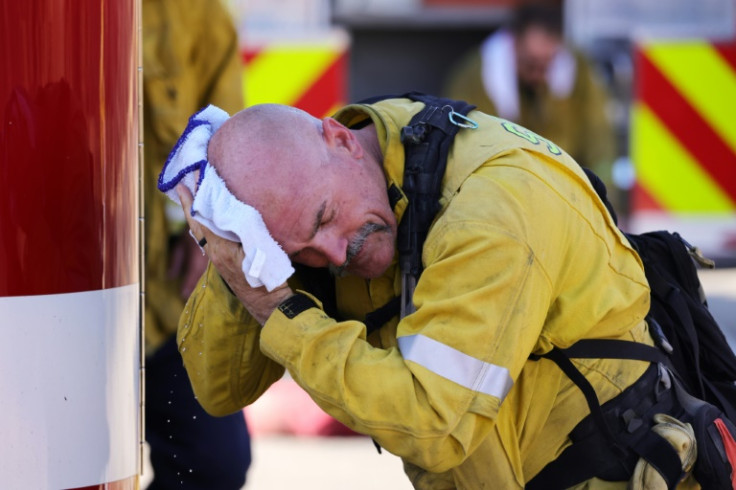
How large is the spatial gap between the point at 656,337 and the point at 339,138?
2.24 ft

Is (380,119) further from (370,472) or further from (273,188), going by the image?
(370,472)

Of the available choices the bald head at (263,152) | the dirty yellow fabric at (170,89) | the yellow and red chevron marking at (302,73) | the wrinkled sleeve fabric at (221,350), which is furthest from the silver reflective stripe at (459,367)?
the yellow and red chevron marking at (302,73)

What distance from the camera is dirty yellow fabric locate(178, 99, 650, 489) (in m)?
1.89

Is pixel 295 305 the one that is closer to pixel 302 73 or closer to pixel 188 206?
pixel 188 206

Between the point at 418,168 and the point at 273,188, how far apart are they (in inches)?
9.6

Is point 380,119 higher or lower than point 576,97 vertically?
higher

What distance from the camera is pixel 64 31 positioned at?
1668mm

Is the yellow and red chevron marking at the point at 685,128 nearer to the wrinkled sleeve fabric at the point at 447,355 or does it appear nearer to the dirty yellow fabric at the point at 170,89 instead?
the dirty yellow fabric at the point at 170,89

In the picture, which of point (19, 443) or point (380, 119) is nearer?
point (19, 443)

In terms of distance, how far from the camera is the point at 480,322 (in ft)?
6.18

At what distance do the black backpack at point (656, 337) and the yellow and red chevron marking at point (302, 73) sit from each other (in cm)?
358

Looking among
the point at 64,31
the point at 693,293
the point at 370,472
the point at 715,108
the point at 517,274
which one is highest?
the point at 64,31

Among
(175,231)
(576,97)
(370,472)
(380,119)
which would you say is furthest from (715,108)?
(380,119)

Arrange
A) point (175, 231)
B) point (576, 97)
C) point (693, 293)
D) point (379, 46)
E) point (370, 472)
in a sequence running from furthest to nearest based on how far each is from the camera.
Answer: point (379, 46) → point (576, 97) → point (370, 472) → point (175, 231) → point (693, 293)
